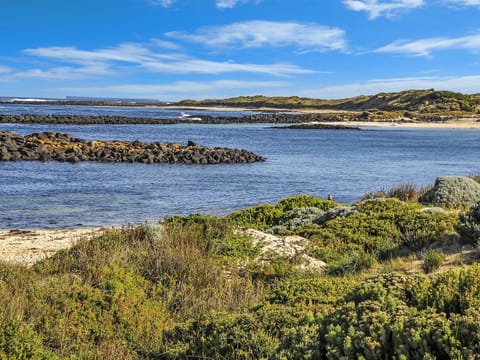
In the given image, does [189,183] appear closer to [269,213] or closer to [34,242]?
[269,213]

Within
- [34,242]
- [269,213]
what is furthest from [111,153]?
[269,213]

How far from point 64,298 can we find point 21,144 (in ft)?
119

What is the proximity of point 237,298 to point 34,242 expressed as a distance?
7.46m

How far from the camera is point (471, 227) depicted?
8969 mm

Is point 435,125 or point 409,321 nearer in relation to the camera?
point 409,321

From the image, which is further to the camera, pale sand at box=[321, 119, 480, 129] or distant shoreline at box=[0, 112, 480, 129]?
pale sand at box=[321, 119, 480, 129]

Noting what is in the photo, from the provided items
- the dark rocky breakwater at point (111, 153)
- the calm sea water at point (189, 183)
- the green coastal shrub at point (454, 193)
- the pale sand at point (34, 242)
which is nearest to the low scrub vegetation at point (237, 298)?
the pale sand at point (34, 242)

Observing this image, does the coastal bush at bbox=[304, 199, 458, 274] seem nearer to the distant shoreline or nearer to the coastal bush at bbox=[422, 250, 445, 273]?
the coastal bush at bbox=[422, 250, 445, 273]

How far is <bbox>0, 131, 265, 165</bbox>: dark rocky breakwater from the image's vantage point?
115ft

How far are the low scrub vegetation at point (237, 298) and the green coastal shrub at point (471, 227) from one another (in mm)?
42

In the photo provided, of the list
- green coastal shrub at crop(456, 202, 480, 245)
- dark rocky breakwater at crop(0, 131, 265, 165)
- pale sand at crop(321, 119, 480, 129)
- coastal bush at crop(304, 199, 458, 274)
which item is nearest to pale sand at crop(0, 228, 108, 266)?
coastal bush at crop(304, 199, 458, 274)

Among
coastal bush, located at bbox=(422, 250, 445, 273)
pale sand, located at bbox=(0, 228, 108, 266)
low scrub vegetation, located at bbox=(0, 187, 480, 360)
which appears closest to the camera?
low scrub vegetation, located at bbox=(0, 187, 480, 360)

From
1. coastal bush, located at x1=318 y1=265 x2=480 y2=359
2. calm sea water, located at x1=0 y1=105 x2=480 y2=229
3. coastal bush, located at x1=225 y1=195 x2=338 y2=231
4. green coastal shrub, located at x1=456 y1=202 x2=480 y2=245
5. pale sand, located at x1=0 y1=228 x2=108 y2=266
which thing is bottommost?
calm sea water, located at x1=0 y1=105 x2=480 y2=229

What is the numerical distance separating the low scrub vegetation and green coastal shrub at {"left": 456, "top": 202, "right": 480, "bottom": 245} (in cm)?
4
